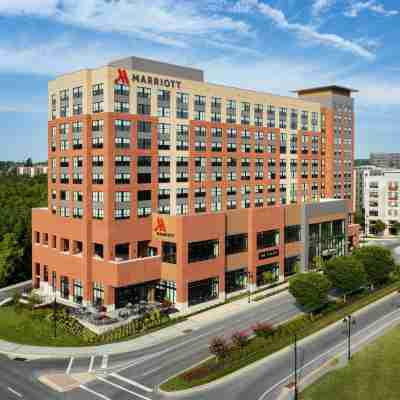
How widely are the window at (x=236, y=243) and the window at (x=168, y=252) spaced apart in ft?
36.7

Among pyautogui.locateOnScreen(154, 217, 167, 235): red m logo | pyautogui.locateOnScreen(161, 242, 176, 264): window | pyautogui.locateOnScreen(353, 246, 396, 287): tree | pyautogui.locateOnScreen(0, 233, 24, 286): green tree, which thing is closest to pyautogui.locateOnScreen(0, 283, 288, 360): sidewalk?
pyautogui.locateOnScreen(161, 242, 176, 264): window

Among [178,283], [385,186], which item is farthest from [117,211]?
[385,186]

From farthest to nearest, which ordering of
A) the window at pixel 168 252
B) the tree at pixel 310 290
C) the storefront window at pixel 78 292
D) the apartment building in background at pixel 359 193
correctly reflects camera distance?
the apartment building in background at pixel 359 193 → the storefront window at pixel 78 292 → the window at pixel 168 252 → the tree at pixel 310 290

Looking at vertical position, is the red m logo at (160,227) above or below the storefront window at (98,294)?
above

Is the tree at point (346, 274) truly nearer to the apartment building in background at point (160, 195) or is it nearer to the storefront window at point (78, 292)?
the apartment building in background at point (160, 195)

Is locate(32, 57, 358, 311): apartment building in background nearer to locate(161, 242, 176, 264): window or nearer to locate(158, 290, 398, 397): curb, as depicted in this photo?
locate(161, 242, 176, 264): window

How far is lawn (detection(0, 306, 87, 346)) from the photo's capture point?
197ft

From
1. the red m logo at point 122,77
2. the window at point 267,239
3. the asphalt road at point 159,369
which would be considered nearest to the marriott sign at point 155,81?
the red m logo at point 122,77

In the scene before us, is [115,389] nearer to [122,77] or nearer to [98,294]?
[98,294]

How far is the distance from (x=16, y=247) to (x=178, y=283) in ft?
129

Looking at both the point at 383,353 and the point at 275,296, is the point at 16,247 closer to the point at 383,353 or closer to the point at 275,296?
the point at 275,296

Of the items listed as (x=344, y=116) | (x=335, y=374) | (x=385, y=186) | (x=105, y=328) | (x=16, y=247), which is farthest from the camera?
(x=385, y=186)

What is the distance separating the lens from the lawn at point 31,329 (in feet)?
197

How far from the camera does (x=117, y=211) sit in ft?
240
